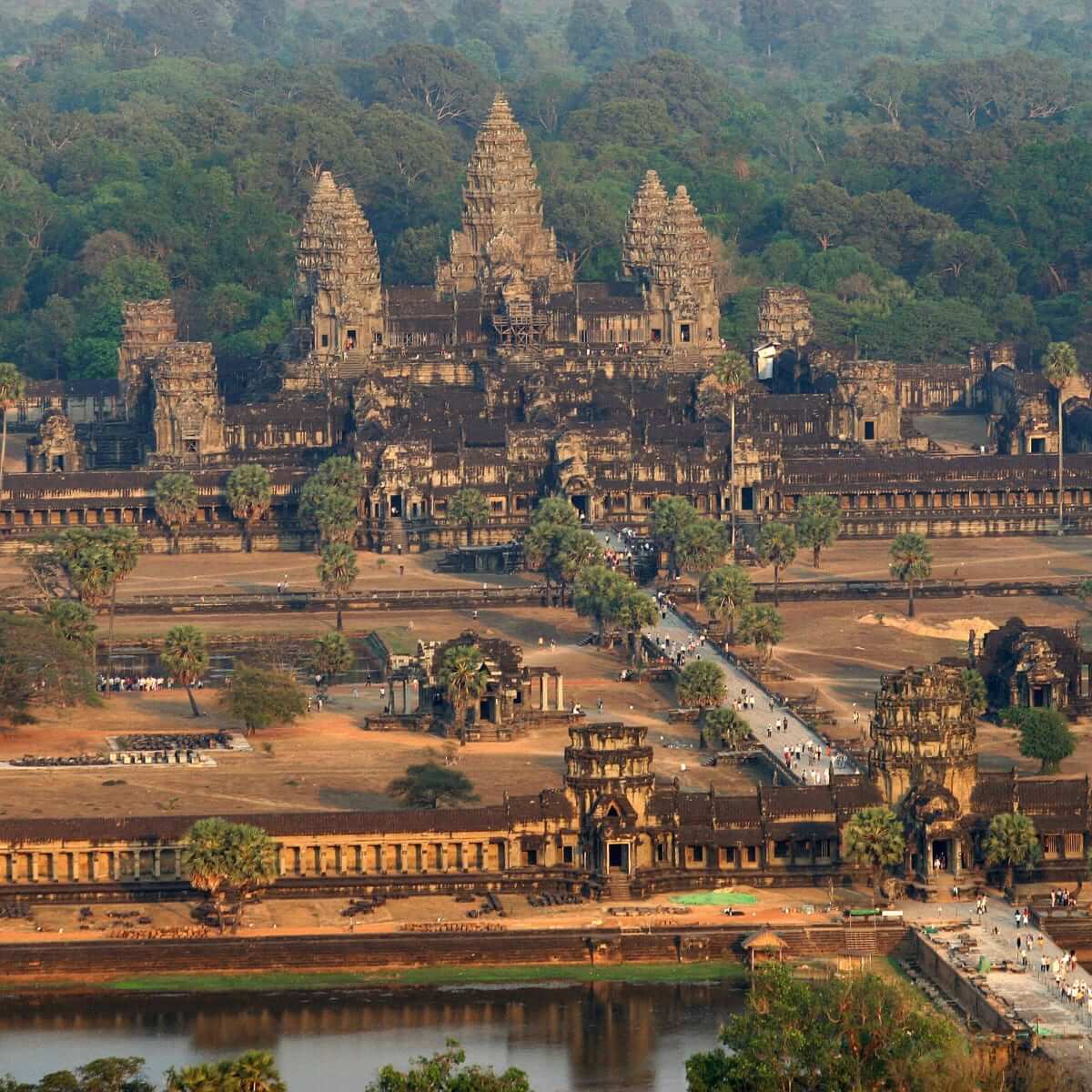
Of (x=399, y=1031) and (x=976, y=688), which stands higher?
(x=976, y=688)

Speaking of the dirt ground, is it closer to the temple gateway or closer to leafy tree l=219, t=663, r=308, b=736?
the temple gateway

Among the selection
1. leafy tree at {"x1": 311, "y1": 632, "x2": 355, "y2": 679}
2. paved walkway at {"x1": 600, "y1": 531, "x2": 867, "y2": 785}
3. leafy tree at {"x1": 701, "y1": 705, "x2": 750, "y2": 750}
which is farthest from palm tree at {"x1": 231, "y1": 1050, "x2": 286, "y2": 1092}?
leafy tree at {"x1": 311, "y1": 632, "x2": 355, "y2": 679}

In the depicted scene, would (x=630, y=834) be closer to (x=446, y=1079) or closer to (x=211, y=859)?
(x=211, y=859)

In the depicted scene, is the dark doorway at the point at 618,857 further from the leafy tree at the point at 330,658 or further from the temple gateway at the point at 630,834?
the leafy tree at the point at 330,658

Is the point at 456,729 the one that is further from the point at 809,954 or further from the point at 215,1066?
the point at 215,1066

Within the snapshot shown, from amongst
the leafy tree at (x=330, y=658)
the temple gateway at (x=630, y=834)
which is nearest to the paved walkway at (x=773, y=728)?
the temple gateway at (x=630, y=834)

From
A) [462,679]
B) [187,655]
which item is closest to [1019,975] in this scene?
[462,679]
